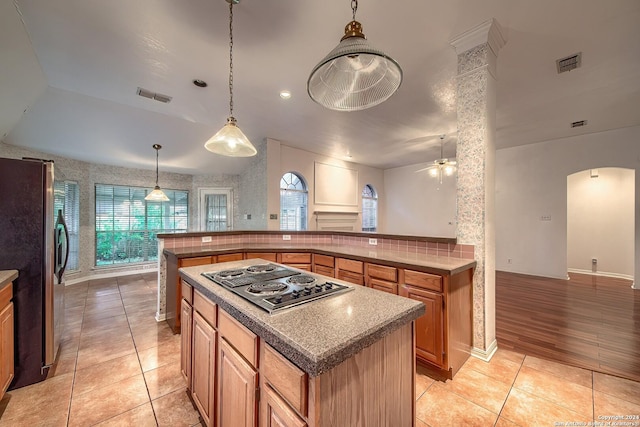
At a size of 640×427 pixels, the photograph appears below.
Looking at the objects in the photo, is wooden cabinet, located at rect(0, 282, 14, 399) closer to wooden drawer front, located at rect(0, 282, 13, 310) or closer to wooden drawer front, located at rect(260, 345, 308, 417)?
wooden drawer front, located at rect(0, 282, 13, 310)

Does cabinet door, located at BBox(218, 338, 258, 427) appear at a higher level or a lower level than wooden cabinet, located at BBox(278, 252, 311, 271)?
lower

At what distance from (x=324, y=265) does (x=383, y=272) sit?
3.04ft

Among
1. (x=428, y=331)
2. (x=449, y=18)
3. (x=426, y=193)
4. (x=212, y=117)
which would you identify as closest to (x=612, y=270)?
(x=426, y=193)

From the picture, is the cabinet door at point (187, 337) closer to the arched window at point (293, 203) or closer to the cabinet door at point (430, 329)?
the cabinet door at point (430, 329)

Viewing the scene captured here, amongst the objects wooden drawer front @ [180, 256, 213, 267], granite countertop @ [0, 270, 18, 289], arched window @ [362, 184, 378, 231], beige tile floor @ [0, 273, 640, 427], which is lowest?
beige tile floor @ [0, 273, 640, 427]

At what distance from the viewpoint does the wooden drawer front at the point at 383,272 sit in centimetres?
222

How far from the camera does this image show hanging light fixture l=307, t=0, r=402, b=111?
44.0 inches

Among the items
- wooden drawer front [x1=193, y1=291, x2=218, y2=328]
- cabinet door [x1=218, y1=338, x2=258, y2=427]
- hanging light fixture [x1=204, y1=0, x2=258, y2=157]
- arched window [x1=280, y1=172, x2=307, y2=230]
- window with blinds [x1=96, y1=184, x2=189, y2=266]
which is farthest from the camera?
arched window [x1=280, y1=172, x2=307, y2=230]

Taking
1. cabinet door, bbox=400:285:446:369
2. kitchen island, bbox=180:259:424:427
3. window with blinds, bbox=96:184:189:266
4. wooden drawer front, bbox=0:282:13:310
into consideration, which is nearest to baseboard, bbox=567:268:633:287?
cabinet door, bbox=400:285:446:369

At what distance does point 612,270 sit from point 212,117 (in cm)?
855

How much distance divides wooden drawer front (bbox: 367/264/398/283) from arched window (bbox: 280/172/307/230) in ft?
11.4

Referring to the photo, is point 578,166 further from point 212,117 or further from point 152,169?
point 152,169

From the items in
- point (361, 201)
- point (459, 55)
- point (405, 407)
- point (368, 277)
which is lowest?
point (405, 407)

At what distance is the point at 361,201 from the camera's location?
7.24m
